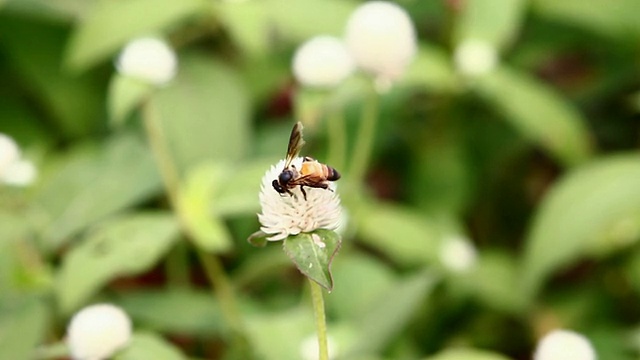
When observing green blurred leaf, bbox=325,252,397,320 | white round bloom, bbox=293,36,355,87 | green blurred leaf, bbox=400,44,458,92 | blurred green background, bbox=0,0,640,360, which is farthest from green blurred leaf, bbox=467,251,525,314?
white round bloom, bbox=293,36,355,87

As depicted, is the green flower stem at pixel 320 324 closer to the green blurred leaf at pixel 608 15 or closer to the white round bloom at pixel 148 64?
the white round bloom at pixel 148 64

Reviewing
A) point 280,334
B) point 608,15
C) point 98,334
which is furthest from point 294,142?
point 608,15

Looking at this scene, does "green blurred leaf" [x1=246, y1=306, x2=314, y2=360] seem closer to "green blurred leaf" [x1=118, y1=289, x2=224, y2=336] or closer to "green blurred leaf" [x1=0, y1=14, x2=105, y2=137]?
"green blurred leaf" [x1=118, y1=289, x2=224, y2=336]

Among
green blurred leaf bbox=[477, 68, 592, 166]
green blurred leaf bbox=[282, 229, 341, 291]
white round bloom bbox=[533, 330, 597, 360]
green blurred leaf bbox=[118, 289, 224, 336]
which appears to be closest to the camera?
green blurred leaf bbox=[282, 229, 341, 291]

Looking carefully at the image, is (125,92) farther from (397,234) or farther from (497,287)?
(497,287)

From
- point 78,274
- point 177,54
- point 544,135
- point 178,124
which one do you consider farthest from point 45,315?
point 544,135
